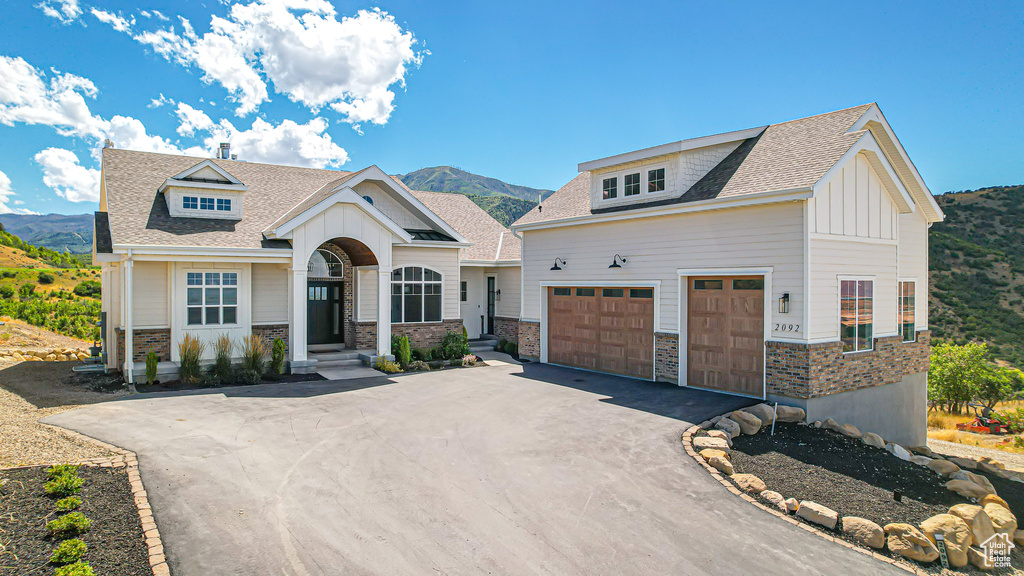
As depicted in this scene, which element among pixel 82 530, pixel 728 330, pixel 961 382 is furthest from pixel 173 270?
pixel 961 382

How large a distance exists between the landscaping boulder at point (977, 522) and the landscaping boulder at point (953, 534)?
0.12 meters

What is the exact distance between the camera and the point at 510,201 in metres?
94.4

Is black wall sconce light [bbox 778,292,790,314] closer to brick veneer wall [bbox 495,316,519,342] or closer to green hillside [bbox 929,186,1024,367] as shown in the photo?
brick veneer wall [bbox 495,316,519,342]

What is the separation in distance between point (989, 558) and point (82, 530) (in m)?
9.54

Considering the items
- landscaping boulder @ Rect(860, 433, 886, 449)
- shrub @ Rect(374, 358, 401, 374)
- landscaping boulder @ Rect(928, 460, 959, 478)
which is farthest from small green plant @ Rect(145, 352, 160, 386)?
landscaping boulder @ Rect(928, 460, 959, 478)

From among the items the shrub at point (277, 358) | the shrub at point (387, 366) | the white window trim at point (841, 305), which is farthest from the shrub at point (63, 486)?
the white window trim at point (841, 305)

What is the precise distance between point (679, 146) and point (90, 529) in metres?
13.1

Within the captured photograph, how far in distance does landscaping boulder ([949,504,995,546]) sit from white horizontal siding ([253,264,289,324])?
15341mm

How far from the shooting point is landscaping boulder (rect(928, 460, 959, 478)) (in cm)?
862

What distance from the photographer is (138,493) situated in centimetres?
637

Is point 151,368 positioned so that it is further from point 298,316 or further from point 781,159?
point 781,159

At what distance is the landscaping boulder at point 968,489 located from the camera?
7633mm

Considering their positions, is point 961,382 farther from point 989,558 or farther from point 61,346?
point 61,346

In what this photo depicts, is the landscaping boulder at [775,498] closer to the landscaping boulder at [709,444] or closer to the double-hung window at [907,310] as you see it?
the landscaping boulder at [709,444]
